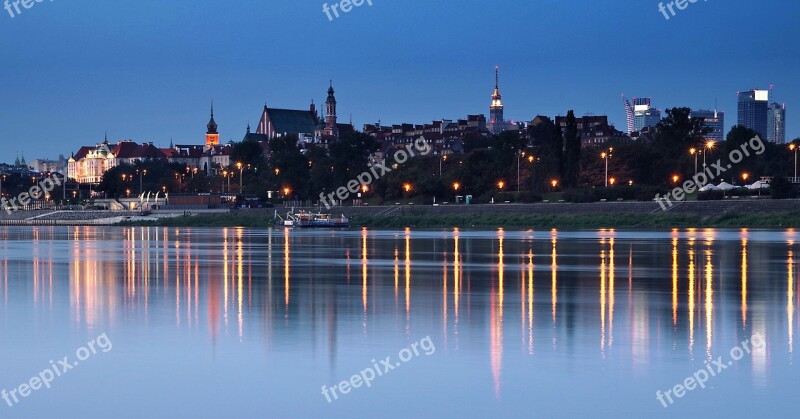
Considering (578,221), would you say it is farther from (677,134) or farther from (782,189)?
(677,134)

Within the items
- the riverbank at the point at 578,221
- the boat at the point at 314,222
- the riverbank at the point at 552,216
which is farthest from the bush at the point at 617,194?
the boat at the point at 314,222

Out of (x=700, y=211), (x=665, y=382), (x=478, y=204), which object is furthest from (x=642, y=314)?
(x=478, y=204)

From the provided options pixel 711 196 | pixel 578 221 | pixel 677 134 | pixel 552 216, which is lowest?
pixel 578 221

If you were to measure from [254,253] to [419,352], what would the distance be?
27869 mm

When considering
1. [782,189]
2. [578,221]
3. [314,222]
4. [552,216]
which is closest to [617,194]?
[552,216]

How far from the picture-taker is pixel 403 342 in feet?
51.8

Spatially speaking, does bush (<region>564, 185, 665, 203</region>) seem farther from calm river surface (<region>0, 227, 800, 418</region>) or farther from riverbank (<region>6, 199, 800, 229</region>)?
calm river surface (<region>0, 227, 800, 418</region>)

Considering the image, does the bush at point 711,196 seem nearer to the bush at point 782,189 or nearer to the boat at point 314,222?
the bush at point 782,189

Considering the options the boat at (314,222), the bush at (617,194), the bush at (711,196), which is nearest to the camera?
the bush at (711,196)

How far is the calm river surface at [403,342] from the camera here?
11891 mm

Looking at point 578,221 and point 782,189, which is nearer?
point 782,189

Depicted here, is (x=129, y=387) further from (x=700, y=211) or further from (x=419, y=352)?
(x=700, y=211)

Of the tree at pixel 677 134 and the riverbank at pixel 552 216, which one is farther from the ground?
the tree at pixel 677 134

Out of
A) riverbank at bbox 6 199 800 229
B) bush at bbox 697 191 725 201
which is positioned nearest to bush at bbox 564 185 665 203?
riverbank at bbox 6 199 800 229
